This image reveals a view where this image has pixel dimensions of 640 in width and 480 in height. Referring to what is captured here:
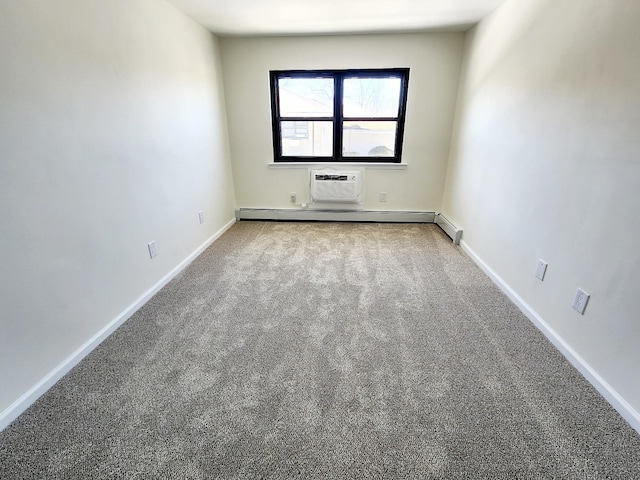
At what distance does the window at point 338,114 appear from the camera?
→ 356 cm

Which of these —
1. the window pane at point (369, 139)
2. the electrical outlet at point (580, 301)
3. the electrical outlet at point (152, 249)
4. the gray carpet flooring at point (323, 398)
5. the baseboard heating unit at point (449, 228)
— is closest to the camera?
the gray carpet flooring at point (323, 398)

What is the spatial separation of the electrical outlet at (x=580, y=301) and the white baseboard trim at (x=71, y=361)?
8.94 ft

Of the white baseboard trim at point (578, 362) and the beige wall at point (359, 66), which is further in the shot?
the beige wall at point (359, 66)

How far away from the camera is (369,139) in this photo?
378 cm

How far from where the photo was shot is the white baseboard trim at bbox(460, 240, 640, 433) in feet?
4.26

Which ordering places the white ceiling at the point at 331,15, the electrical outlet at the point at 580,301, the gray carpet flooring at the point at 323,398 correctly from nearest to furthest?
the gray carpet flooring at the point at 323,398 < the electrical outlet at the point at 580,301 < the white ceiling at the point at 331,15

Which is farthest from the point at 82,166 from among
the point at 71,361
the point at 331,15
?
the point at 331,15

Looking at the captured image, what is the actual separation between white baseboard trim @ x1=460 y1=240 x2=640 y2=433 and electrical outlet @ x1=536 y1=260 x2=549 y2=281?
0.23 metres

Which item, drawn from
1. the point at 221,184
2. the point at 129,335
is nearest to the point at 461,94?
the point at 221,184

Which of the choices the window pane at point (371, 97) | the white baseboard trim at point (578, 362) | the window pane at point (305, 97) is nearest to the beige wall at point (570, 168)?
the white baseboard trim at point (578, 362)

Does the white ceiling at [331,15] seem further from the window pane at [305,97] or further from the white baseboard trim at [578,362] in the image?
the white baseboard trim at [578,362]

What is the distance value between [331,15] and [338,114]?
1.07m

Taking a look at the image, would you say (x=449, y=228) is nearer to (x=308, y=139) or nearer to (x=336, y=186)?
(x=336, y=186)

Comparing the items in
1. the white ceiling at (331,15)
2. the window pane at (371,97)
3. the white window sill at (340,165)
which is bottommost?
the white window sill at (340,165)
